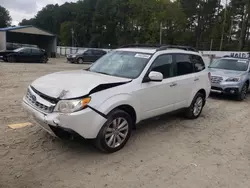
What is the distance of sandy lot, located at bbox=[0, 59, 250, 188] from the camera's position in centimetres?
338

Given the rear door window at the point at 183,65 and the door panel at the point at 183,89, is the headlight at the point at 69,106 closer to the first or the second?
the door panel at the point at 183,89

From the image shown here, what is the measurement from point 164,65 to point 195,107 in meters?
1.75

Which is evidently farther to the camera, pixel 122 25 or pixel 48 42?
pixel 122 25

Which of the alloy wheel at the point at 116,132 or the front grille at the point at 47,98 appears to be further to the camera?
the alloy wheel at the point at 116,132

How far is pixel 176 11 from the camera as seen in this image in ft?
169

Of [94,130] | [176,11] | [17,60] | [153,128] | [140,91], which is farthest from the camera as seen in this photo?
[176,11]

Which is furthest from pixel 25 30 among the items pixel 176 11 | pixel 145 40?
pixel 176 11

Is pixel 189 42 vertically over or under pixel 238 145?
over

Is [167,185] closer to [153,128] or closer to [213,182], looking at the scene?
[213,182]

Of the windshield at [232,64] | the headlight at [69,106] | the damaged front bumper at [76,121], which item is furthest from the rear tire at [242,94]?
the headlight at [69,106]

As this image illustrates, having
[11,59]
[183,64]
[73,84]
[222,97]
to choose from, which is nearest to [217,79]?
[222,97]

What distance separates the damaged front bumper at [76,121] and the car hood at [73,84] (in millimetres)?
276

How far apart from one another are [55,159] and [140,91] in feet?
5.84

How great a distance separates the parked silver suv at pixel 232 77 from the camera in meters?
8.91
